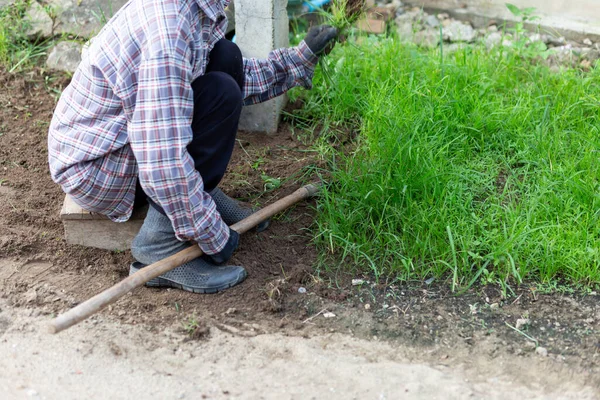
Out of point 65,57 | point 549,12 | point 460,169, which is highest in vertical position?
point 549,12

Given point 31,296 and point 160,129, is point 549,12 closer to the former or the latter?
point 160,129

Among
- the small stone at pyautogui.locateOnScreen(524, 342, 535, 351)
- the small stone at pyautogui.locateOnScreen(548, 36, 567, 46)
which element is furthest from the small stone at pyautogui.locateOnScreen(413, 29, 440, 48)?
the small stone at pyautogui.locateOnScreen(524, 342, 535, 351)

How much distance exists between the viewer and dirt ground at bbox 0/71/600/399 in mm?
2154

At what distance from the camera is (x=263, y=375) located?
2.20m

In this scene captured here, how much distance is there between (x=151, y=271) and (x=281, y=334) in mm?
487

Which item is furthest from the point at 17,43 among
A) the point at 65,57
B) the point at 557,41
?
the point at 557,41

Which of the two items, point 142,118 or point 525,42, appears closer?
point 142,118

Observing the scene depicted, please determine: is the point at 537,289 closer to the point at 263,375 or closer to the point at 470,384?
the point at 470,384

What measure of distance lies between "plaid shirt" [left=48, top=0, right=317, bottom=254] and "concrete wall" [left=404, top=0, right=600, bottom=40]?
7.55ft

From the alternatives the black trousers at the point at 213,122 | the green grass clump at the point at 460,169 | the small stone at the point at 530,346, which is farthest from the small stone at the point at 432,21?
the small stone at the point at 530,346

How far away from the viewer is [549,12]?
4.29 meters

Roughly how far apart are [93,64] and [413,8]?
9.06 ft

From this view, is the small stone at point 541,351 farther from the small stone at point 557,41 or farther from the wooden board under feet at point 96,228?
the small stone at point 557,41

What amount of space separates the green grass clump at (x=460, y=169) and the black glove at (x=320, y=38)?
18.9 inches
